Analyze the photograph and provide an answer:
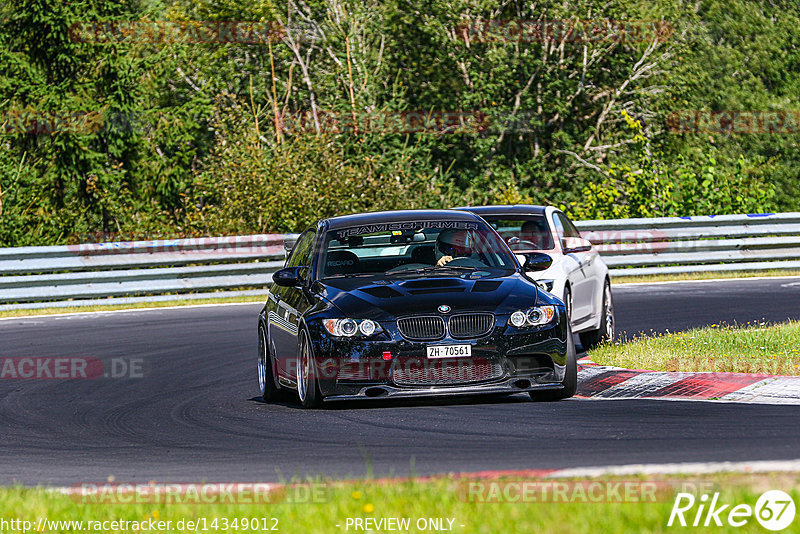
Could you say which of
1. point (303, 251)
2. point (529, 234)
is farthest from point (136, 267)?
point (303, 251)

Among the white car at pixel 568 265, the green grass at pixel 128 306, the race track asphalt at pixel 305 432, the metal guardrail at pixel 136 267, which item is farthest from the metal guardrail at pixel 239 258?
the white car at pixel 568 265

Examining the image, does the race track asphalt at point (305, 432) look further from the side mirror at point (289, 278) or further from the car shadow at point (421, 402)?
the side mirror at point (289, 278)

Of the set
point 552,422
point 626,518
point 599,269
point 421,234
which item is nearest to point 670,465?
point 626,518

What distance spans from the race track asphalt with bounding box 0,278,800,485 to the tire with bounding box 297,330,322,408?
125 millimetres

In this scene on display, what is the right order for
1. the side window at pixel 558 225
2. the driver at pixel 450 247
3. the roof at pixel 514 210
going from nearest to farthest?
the driver at pixel 450 247
the side window at pixel 558 225
the roof at pixel 514 210

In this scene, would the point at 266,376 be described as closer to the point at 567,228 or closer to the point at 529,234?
the point at 529,234

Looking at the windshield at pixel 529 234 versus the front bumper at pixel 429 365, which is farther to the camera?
the windshield at pixel 529 234

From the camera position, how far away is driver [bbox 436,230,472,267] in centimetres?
1142

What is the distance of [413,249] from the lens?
1152 cm

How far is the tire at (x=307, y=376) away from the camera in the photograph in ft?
34.2

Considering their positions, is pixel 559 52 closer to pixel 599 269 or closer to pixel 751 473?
pixel 599 269

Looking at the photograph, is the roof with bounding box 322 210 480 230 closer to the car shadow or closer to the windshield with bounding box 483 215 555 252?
the car shadow

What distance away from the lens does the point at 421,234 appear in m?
11.6

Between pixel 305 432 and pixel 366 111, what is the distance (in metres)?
25.1
